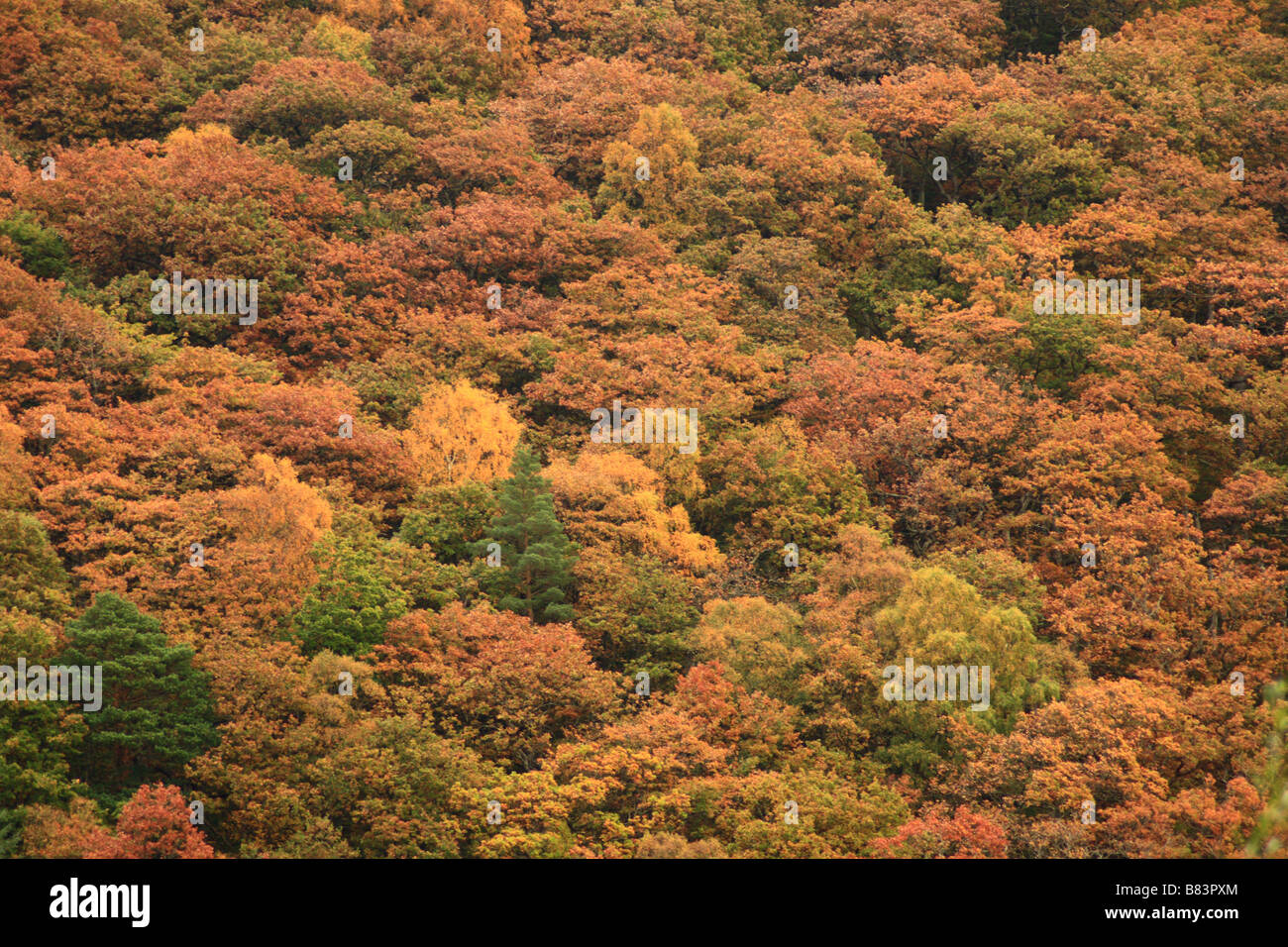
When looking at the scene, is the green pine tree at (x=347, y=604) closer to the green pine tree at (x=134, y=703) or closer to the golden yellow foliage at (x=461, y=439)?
the green pine tree at (x=134, y=703)

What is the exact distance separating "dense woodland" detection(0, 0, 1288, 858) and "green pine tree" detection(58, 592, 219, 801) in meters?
0.09

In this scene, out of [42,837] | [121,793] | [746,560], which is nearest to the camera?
[42,837]

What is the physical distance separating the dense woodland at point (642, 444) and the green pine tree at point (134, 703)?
0.30 ft

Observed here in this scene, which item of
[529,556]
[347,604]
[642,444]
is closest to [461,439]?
[642,444]

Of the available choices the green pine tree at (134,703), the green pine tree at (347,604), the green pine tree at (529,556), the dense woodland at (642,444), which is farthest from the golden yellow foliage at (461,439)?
the green pine tree at (134,703)

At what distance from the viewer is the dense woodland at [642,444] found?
28531 mm

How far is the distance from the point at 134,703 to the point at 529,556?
925 cm

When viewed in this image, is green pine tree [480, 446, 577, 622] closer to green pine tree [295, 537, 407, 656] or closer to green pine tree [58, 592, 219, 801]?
green pine tree [295, 537, 407, 656]

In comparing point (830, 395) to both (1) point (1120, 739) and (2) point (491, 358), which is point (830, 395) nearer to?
(2) point (491, 358)

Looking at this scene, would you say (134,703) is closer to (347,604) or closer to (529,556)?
(347,604)

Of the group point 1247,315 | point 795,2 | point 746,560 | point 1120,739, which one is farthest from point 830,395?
point 795,2

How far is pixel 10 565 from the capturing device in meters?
31.4

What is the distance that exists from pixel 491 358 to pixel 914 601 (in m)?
16.0

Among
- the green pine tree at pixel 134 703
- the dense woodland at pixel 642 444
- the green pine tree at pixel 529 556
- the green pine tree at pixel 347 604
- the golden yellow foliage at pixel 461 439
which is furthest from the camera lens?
the golden yellow foliage at pixel 461 439
